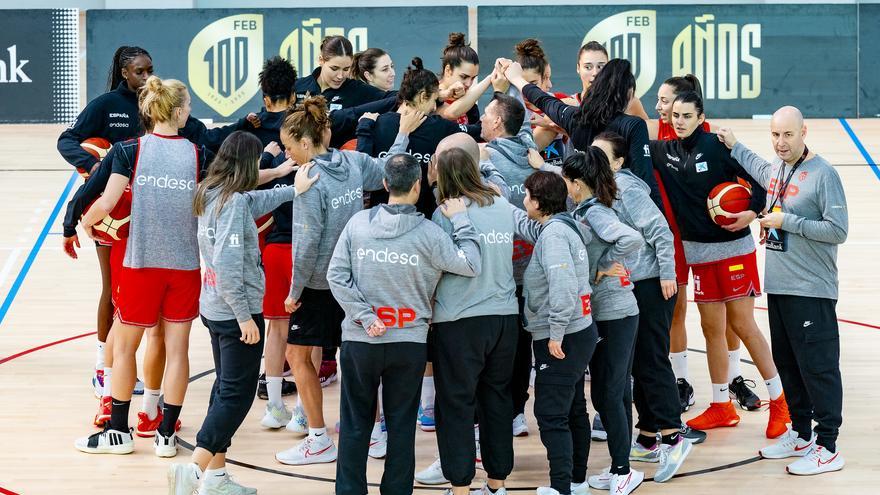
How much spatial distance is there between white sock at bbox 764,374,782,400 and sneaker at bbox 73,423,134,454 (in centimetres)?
369

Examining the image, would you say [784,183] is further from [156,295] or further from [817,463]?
[156,295]

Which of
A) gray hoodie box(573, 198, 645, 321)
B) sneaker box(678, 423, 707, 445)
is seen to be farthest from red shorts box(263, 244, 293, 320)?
sneaker box(678, 423, 707, 445)

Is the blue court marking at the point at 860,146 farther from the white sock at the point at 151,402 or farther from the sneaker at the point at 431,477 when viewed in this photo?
the white sock at the point at 151,402

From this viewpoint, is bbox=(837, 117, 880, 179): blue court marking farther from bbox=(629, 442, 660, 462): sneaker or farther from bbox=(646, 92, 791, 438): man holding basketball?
bbox=(629, 442, 660, 462): sneaker

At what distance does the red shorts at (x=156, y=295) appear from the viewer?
6.39 m

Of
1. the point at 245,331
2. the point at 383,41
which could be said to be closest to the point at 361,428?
the point at 245,331

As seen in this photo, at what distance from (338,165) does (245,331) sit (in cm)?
104

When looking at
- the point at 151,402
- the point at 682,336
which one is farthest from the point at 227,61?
the point at 682,336

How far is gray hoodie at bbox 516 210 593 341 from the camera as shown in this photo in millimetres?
5496

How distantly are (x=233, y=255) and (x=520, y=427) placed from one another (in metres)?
2.14

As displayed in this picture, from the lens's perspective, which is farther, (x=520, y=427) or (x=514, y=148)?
(x=520, y=427)

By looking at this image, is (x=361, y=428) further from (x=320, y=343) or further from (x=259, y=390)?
(x=259, y=390)

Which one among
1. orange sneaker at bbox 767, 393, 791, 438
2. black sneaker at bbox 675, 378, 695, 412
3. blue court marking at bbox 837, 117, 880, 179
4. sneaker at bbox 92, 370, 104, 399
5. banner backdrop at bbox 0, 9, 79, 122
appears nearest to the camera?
orange sneaker at bbox 767, 393, 791, 438

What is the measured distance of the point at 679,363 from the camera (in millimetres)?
7418
